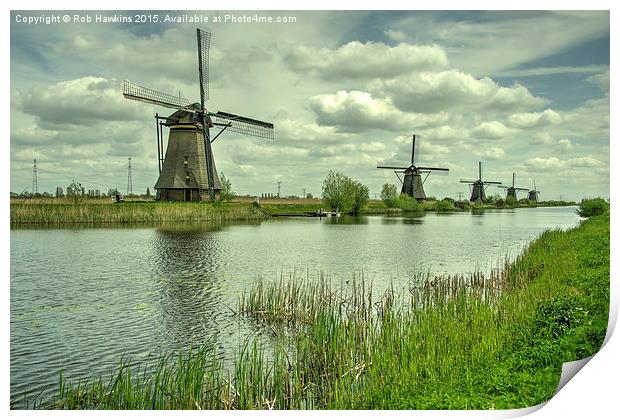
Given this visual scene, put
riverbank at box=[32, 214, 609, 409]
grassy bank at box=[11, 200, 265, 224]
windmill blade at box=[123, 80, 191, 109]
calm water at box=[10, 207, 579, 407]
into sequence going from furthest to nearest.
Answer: windmill blade at box=[123, 80, 191, 109] < grassy bank at box=[11, 200, 265, 224] < calm water at box=[10, 207, 579, 407] < riverbank at box=[32, 214, 609, 409]

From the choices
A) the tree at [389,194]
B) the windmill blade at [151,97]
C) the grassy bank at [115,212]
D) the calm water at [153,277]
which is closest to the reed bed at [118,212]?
the grassy bank at [115,212]

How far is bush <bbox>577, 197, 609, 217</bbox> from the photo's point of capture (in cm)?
3753

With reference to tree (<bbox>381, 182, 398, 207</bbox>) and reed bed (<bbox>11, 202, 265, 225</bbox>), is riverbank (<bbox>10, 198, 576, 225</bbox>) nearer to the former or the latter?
reed bed (<bbox>11, 202, 265, 225</bbox>)

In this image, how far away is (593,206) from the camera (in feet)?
127

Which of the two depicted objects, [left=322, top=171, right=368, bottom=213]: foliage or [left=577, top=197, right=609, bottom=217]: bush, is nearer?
[left=577, top=197, right=609, bottom=217]: bush

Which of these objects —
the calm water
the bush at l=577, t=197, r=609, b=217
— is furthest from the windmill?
the bush at l=577, t=197, r=609, b=217

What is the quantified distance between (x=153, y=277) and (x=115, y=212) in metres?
23.3

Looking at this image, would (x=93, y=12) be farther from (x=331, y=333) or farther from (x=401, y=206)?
(x=401, y=206)

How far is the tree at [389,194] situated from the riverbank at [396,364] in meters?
55.3

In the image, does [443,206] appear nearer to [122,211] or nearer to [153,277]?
[122,211]

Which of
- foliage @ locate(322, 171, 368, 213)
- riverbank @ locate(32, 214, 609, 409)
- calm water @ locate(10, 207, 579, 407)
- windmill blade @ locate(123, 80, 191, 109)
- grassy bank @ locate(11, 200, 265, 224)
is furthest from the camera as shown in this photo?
foliage @ locate(322, 171, 368, 213)

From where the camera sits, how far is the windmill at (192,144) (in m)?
38.1

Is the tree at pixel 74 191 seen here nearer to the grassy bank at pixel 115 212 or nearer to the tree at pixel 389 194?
the grassy bank at pixel 115 212

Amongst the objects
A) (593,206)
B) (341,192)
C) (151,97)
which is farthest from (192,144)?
(593,206)
